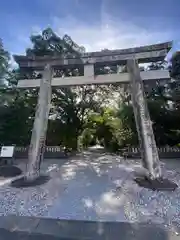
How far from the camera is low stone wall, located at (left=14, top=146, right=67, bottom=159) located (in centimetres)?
944

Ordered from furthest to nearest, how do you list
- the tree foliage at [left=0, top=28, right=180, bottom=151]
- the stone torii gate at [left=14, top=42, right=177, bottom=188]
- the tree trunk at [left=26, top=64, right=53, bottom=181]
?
the tree foliage at [left=0, top=28, right=180, bottom=151], the tree trunk at [left=26, top=64, right=53, bottom=181], the stone torii gate at [left=14, top=42, right=177, bottom=188]

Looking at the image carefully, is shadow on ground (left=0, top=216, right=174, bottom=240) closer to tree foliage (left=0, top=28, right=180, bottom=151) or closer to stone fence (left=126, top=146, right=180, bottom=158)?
tree foliage (left=0, top=28, right=180, bottom=151)

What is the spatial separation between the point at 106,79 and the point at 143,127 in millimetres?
1745

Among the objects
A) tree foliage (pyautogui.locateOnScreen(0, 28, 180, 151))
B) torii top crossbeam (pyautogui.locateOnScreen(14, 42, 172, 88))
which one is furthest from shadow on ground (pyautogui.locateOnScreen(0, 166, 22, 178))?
torii top crossbeam (pyautogui.locateOnScreen(14, 42, 172, 88))

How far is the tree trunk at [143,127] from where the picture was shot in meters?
4.61

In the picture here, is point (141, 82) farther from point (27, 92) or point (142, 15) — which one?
point (27, 92)

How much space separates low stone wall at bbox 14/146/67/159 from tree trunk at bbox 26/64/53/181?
4.57 metres

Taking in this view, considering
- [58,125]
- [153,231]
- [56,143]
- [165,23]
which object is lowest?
[153,231]

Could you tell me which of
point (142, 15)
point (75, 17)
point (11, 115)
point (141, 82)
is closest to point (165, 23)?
point (142, 15)

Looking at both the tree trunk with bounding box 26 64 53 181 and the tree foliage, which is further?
the tree foliage

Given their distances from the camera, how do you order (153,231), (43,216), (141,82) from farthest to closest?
(141,82), (43,216), (153,231)

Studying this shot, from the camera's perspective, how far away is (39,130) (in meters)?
5.17

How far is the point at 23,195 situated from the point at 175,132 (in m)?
7.91

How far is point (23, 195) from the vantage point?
413 cm
